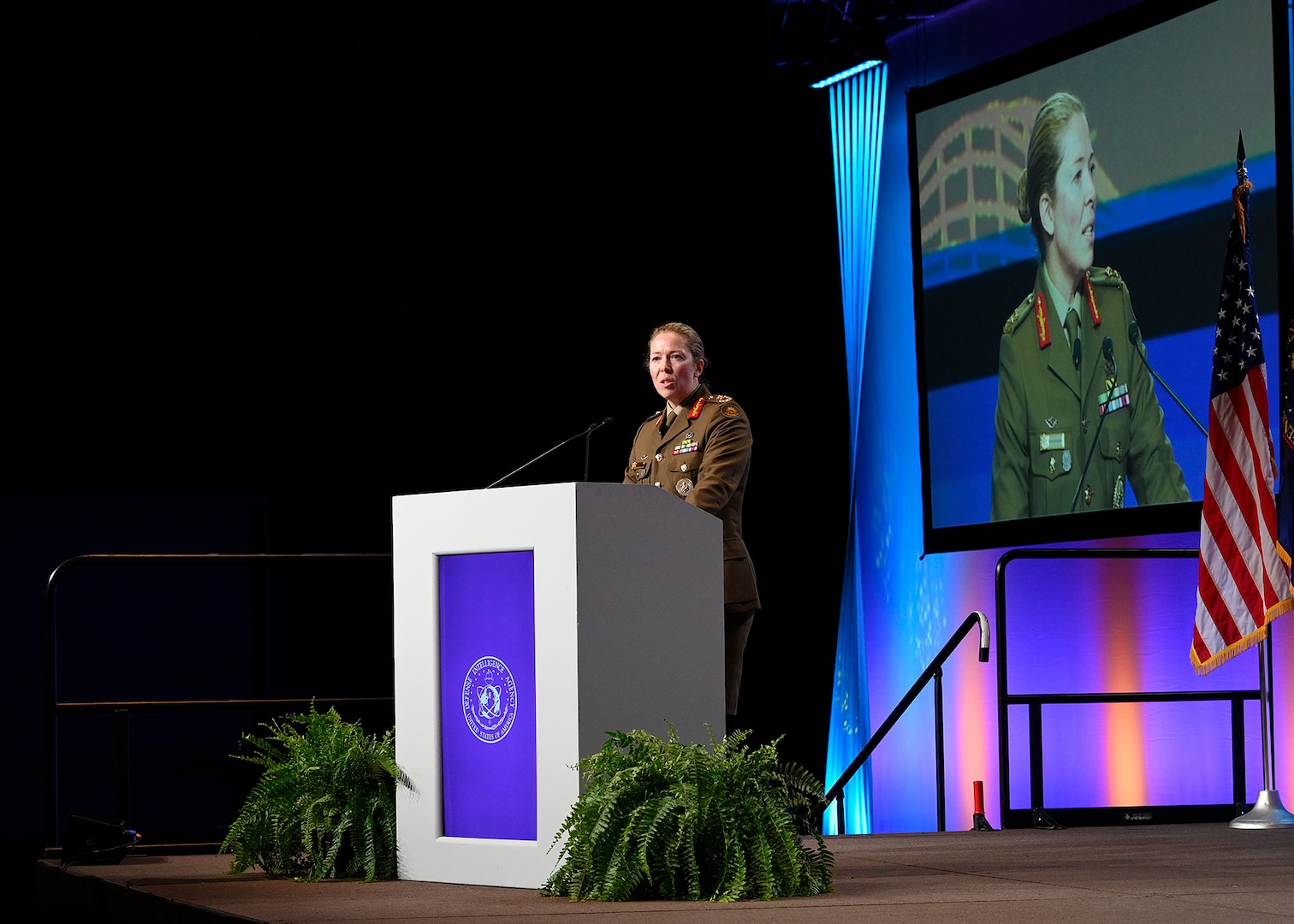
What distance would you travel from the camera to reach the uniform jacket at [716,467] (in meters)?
4.19

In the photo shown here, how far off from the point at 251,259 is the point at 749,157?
2430 mm

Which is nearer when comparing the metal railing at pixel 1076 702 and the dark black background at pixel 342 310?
the metal railing at pixel 1076 702

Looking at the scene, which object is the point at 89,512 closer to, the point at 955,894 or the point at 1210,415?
the point at 1210,415

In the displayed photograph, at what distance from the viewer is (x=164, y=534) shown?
802 cm

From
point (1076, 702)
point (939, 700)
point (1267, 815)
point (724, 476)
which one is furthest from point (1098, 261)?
point (724, 476)

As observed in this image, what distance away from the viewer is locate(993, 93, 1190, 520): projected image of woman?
21.3 feet

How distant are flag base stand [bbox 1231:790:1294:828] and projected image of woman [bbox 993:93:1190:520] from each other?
1.66 metres

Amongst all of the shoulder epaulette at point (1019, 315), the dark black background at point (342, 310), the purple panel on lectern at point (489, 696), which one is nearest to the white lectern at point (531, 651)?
the purple panel on lectern at point (489, 696)

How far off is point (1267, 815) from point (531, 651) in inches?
98.2

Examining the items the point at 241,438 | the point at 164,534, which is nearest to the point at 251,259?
the point at 241,438

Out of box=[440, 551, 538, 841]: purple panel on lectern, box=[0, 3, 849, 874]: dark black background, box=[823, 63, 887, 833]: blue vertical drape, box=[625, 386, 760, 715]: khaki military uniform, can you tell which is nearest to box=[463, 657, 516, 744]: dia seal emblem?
box=[440, 551, 538, 841]: purple panel on lectern

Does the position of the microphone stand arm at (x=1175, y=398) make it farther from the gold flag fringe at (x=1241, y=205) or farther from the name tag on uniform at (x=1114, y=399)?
the gold flag fringe at (x=1241, y=205)

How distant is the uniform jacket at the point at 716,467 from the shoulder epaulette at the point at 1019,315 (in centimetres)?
305

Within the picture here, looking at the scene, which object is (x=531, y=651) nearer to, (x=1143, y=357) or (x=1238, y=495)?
(x=1238, y=495)
